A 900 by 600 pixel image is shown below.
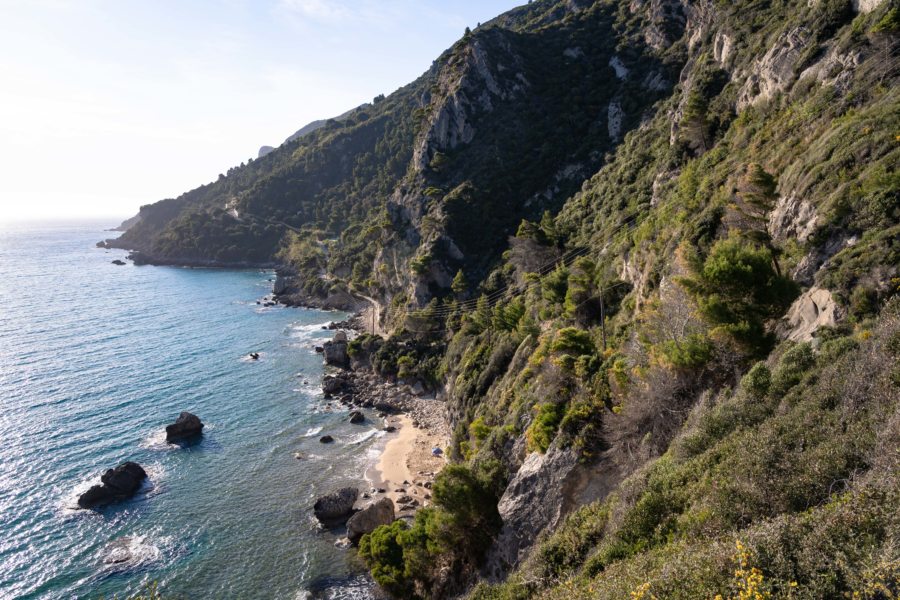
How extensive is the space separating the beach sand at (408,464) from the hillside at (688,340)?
3.77 metres

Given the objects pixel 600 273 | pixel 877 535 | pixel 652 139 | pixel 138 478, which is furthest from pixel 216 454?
pixel 652 139

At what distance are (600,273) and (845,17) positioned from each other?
2642 cm

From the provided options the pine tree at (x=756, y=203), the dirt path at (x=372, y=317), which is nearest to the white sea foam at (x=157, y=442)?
the dirt path at (x=372, y=317)

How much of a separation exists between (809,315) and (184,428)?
55.4 meters

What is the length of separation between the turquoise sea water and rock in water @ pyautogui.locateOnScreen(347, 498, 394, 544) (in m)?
1.94

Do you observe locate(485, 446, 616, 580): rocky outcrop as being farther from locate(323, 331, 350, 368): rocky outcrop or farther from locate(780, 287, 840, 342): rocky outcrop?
locate(323, 331, 350, 368): rocky outcrop

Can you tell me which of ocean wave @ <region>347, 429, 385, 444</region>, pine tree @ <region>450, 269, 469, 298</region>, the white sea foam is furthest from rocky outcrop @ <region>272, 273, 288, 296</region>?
ocean wave @ <region>347, 429, 385, 444</region>

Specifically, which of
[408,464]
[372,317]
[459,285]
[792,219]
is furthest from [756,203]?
[372,317]

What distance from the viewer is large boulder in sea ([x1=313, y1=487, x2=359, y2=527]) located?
38312mm

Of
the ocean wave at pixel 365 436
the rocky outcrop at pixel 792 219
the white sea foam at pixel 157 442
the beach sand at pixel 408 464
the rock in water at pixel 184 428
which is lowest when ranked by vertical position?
the beach sand at pixel 408 464

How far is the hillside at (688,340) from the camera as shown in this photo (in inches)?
460

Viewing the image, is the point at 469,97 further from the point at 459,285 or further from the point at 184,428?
the point at 184,428

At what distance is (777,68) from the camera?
39344mm

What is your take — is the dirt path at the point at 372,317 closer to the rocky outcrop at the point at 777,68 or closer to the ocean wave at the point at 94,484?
the ocean wave at the point at 94,484
